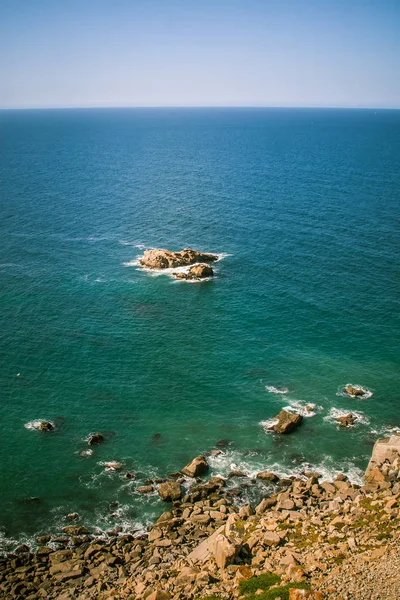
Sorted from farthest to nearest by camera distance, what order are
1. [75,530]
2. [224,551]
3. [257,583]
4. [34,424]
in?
[34,424]
[75,530]
[224,551]
[257,583]

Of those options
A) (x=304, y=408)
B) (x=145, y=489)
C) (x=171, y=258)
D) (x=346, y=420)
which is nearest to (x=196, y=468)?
(x=145, y=489)

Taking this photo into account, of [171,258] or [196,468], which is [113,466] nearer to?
[196,468]

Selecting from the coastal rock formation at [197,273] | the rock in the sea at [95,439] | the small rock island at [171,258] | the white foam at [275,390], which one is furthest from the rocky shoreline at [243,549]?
the small rock island at [171,258]

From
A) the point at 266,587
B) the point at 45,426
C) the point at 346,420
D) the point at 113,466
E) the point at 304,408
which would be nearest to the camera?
the point at 266,587

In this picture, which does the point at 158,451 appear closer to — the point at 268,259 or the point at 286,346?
the point at 286,346

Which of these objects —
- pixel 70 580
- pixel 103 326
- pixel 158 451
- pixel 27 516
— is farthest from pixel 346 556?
pixel 103 326

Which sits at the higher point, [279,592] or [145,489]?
[279,592]

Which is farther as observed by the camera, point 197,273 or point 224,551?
point 197,273
